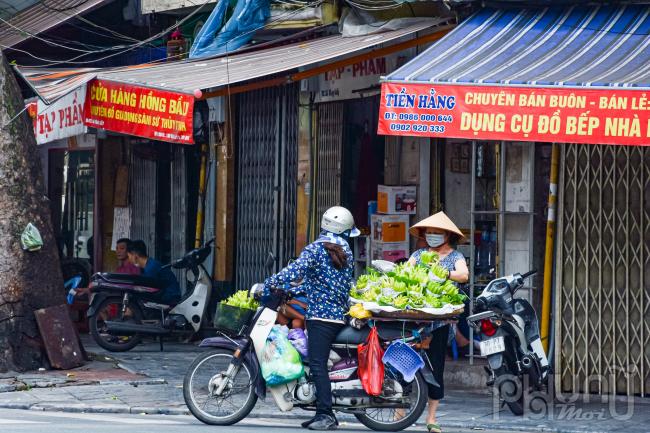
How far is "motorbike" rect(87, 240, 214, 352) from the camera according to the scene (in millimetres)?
15188

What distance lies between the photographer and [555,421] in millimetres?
10305

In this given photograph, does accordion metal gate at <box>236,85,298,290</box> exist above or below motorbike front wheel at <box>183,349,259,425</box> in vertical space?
above

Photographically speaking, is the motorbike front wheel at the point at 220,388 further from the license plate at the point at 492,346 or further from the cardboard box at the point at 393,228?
the cardboard box at the point at 393,228

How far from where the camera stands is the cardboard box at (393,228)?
1390 cm

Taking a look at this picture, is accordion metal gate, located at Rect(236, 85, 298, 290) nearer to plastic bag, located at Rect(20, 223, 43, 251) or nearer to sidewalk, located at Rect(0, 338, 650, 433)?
sidewalk, located at Rect(0, 338, 650, 433)

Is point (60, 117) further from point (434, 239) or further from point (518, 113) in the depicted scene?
point (518, 113)

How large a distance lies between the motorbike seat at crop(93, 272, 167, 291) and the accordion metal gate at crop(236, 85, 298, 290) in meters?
1.35

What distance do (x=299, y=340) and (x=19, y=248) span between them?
4303 millimetres

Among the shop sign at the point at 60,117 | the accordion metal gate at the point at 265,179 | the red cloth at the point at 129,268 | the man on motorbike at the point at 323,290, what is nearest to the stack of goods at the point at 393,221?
the accordion metal gate at the point at 265,179

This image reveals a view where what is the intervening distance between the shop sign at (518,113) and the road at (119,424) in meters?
2.31

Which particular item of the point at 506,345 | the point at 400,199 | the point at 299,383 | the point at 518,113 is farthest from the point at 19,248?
the point at 518,113

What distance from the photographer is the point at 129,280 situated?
15.5 metres

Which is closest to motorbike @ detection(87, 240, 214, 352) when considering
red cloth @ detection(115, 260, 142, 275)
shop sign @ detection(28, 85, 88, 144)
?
red cloth @ detection(115, 260, 142, 275)

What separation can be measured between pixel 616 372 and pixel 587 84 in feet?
9.40
